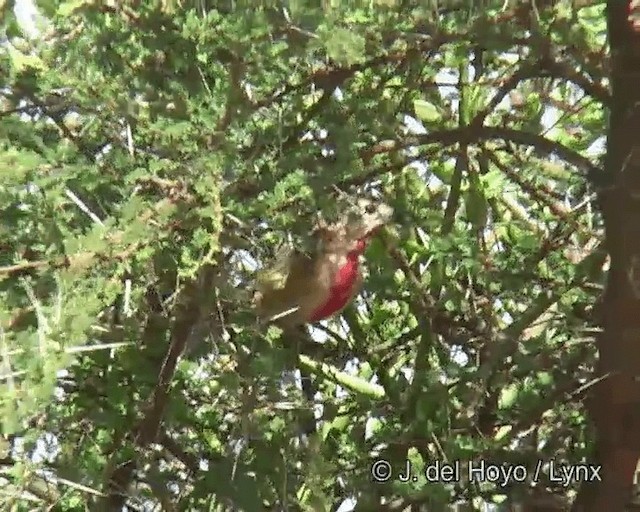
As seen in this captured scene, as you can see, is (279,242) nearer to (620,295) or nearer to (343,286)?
(343,286)

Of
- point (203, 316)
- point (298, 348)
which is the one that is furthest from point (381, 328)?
point (203, 316)

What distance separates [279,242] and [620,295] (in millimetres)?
243

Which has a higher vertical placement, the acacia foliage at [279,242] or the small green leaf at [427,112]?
the small green leaf at [427,112]

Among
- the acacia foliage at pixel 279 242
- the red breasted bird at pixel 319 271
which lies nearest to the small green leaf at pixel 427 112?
the acacia foliage at pixel 279 242

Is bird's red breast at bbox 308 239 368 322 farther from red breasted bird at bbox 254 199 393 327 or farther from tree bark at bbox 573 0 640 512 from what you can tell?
tree bark at bbox 573 0 640 512

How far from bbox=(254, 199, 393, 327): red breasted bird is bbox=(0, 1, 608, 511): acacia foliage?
0.7 inches

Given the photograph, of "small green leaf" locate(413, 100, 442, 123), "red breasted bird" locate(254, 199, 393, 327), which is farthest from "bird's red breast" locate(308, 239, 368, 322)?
"small green leaf" locate(413, 100, 442, 123)

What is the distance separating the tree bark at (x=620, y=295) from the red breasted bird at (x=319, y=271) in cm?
17

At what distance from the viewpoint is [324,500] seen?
75 cm

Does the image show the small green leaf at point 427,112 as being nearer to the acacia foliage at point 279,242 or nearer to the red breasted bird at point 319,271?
the acacia foliage at point 279,242

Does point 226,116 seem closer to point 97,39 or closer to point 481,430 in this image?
point 97,39

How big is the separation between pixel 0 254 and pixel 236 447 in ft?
0.74

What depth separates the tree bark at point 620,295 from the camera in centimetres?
61

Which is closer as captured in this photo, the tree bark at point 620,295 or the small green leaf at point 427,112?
the tree bark at point 620,295
